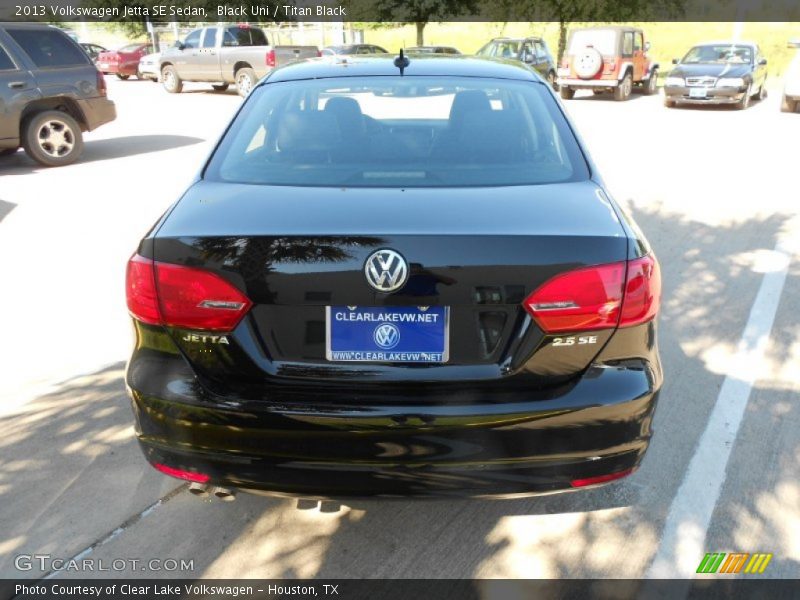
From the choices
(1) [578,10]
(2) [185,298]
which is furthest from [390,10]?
(2) [185,298]

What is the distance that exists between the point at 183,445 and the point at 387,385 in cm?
70

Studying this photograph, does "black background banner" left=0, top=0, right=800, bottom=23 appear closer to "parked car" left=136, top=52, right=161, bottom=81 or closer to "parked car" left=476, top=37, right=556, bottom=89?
"parked car" left=136, top=52, right=161, bottom=81

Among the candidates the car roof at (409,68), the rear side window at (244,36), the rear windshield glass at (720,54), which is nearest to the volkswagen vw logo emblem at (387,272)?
the car roof at (409,68)

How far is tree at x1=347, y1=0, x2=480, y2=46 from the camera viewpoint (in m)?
35.6

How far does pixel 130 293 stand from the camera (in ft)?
8.64

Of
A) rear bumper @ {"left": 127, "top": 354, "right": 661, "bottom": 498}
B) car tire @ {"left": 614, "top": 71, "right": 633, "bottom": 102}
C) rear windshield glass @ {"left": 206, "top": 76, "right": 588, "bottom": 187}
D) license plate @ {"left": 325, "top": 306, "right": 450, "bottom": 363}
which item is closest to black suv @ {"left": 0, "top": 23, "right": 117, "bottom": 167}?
rear windshield glass @ {"left": 206, "top": 76, "right": 588, "bottom": 187}

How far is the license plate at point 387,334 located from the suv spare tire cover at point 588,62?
20.3 meters

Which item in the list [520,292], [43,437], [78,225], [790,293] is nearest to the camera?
[520,292]

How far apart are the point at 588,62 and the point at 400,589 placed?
66.6 feet

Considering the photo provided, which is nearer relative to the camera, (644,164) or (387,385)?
(387,385)

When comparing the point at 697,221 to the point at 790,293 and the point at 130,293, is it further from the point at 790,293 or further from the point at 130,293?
the point at 130,293

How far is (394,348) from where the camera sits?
8.01 ft

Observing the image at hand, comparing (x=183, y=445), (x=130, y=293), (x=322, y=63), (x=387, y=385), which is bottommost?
(x=183, y=445)

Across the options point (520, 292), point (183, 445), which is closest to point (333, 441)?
point (183, 445)
